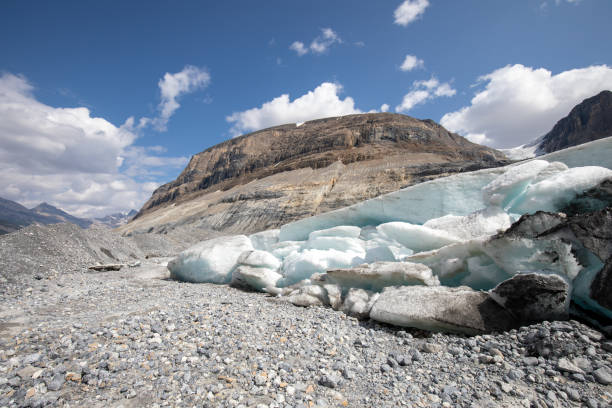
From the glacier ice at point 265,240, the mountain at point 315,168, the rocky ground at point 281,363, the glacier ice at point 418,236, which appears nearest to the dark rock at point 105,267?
the glacier ice at point 265,240

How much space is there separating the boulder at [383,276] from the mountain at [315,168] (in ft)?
65.9

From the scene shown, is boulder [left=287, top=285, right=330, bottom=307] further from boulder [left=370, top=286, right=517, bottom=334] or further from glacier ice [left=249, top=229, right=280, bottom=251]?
glacier ice [left=249, top=229, right=280, bottom=251]

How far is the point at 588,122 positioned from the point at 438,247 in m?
68.3

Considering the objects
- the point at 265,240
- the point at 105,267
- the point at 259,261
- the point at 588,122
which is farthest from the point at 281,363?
the point at 588,122

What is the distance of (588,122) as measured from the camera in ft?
163

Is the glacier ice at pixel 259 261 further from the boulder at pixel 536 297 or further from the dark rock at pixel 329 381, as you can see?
the boulder at pixel 536 297

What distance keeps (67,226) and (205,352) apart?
34.3 feet

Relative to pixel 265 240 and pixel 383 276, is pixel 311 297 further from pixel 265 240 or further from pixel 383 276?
pixel 265 240

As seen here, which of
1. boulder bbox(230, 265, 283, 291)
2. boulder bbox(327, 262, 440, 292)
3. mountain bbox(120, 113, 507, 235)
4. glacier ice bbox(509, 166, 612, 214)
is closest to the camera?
glacier ice bbox(509, 166, 612, 214)

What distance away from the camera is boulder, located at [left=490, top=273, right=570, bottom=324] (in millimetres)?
2766

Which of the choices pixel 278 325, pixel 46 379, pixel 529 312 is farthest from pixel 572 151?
pixel 46 379

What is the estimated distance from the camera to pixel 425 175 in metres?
25.5

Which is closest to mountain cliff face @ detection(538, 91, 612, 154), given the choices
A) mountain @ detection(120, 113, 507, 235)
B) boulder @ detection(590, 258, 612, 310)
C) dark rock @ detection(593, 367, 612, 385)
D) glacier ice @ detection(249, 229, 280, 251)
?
mountain @ detection(120, 113, 507, 235)

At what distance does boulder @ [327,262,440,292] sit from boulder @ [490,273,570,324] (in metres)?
1.10
